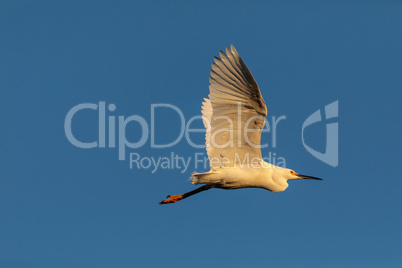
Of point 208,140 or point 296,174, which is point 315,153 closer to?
point 296,174

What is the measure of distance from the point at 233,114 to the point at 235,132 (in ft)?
1.24

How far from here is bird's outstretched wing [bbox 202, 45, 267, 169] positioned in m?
7.92

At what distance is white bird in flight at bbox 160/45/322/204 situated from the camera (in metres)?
7.96

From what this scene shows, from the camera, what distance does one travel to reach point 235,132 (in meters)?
8.51

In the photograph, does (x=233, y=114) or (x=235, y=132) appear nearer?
(x=233, y=114)

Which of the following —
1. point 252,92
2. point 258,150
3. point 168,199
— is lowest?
point 168,199

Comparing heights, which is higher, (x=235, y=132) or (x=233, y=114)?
(x=233, y=114)

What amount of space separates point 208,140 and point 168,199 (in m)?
1.68

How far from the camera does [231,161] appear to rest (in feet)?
29.1

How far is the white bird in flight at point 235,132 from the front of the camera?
7.96 m

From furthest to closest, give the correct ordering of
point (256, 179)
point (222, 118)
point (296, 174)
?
point (296, 174) → point (256, 179) → point (222, 118)

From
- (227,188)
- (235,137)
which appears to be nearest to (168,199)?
(227,188)

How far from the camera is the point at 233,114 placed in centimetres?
826

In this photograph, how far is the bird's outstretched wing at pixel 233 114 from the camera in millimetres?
7922
